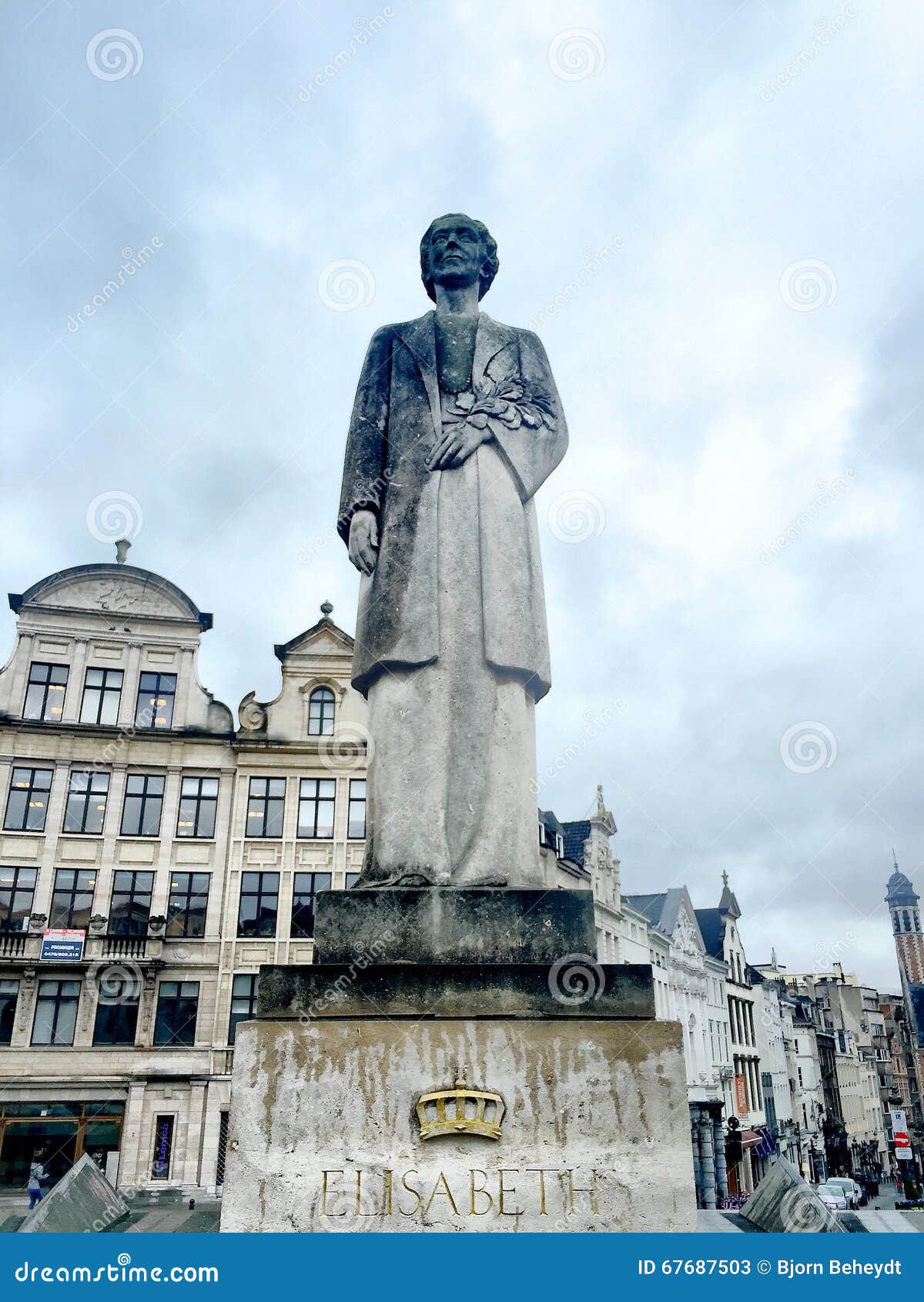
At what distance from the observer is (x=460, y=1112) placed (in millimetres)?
3773

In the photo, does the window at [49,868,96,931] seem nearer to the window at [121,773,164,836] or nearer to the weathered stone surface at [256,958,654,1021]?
the window at [121,773,164,836]

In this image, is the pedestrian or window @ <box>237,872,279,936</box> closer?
the pedestrian

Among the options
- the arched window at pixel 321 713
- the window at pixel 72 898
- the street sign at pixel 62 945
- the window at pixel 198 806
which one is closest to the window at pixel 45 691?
the window at pixel 198 806

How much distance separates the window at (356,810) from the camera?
33.5 meters

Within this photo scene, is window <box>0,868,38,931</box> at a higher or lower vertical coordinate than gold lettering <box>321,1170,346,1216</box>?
higher

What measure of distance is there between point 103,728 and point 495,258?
3025 centimetres

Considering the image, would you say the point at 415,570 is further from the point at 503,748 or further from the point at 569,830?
the point at 569,830

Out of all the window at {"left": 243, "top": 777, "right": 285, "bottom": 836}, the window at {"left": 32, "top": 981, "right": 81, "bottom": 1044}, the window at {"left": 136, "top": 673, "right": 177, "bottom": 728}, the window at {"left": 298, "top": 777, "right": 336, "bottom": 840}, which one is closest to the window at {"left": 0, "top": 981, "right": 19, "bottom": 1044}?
the window at {"left": 32, "top": 981, "right": 81, "bottom": 1044}

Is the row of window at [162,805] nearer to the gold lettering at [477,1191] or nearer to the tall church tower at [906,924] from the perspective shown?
the gold lettering at [477,1191]

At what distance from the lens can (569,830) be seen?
1906 inches

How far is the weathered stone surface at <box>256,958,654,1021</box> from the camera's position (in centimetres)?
407

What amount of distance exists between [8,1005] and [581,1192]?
3141 cm

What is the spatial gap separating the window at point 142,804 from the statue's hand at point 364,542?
29.7m

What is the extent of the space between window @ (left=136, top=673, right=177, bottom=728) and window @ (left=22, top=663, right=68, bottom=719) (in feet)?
8.43
